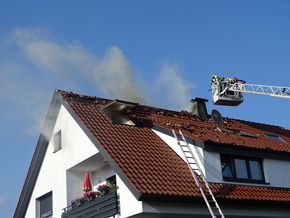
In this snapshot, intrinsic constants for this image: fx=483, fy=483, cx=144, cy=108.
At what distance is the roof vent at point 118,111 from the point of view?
55.1 ft

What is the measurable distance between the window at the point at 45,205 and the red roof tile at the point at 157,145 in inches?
156

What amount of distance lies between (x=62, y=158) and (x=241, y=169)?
6321mm

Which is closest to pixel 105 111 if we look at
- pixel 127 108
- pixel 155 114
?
pixel 127 108

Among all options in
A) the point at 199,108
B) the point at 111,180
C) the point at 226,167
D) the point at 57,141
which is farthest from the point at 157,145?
the point at 199,108

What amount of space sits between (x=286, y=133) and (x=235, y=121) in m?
2.73

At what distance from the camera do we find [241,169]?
15773mm

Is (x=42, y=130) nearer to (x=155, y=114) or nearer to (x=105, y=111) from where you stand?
(x=105, y=111)

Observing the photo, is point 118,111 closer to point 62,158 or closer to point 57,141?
point 62,158

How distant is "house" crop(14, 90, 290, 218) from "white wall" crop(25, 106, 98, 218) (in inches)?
1.4

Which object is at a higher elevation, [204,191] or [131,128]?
[131,128]

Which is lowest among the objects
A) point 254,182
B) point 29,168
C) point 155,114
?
point 254,182

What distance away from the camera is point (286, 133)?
72.2 ft

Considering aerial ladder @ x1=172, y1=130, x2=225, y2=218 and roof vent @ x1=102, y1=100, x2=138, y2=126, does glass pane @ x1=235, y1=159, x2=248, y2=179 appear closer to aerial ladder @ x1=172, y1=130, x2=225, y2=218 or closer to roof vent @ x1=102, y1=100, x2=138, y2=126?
aerial ladder @ x1=172, y1=130, x2=225, y2=218

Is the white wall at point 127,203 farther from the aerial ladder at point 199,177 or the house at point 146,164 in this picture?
the aerial ladder at point 199,177
